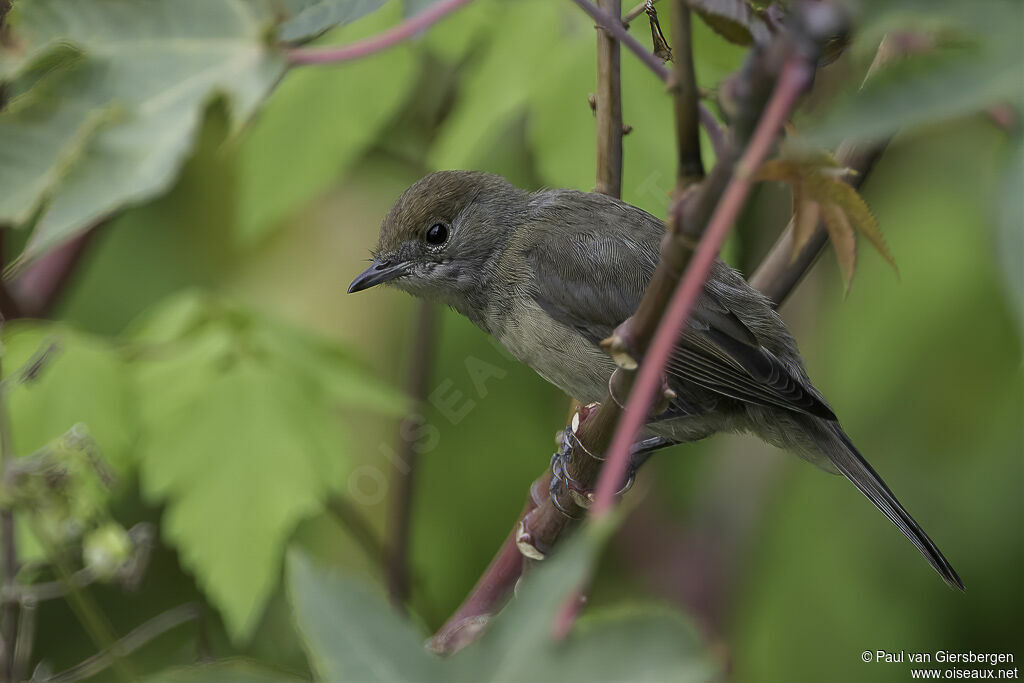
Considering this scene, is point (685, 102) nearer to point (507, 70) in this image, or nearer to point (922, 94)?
point (922, 94)

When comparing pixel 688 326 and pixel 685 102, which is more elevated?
pixel 685 102

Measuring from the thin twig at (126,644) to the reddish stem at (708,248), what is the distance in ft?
3.89

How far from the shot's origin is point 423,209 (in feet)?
10.1

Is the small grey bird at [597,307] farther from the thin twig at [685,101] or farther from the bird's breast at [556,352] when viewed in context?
the thin twig at [685,101]

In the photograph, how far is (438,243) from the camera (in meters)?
3.12

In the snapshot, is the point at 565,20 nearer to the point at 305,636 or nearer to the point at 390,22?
the point at 390,22

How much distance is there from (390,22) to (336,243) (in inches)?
82.0

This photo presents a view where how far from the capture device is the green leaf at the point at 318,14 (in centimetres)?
160

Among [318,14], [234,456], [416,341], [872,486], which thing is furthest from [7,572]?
[872,486]

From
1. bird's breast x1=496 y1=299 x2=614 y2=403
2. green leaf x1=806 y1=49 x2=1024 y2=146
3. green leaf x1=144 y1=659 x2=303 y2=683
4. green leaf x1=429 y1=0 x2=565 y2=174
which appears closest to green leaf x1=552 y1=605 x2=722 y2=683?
green leaf x1=144 y1=659 x2=303 y2=683

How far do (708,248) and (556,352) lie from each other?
1731mm

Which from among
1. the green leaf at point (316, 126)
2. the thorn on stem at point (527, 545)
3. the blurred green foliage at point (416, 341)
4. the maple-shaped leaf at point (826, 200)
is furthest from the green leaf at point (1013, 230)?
the green leaf at point (316, 126)

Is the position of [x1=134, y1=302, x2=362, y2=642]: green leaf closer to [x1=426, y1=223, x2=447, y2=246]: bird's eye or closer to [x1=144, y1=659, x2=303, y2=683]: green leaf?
[x1=426, y1=223, x2=447, y2=246]: bird's eye

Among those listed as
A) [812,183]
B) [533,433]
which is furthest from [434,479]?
[812,183]
